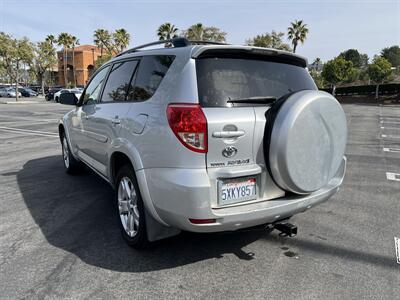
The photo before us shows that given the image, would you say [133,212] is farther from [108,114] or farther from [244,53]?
[244,53]

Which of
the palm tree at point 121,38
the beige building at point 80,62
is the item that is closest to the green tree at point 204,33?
the palm tree at point 121,38

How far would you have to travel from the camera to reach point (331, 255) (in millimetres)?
3299

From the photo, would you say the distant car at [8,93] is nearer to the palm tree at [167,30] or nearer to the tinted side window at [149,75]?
the palm tree at [167,30]

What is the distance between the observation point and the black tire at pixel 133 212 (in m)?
3.12

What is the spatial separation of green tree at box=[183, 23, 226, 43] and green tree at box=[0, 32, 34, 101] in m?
19.5

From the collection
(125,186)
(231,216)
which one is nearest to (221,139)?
(231,216)

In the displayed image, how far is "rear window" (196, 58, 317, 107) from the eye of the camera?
271cm

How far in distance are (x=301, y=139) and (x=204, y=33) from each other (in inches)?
1933

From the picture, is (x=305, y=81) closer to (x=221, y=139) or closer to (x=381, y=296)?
(x=221, y=139)

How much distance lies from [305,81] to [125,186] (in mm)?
2021

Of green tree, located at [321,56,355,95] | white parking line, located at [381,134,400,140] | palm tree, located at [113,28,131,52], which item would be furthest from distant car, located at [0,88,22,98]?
white parking line, located at [381,134,400,140]

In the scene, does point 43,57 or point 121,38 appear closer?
point 43,57

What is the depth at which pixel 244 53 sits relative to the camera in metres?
2.97

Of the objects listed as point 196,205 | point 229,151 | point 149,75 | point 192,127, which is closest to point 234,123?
point 229,151
